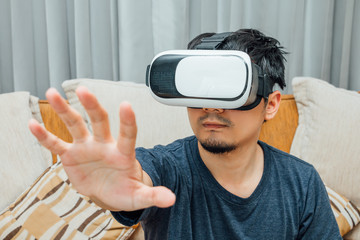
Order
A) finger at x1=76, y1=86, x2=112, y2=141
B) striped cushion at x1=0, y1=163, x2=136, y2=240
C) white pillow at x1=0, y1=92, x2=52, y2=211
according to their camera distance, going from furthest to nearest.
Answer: white pillow at x1=0, y1=92, x2=52, y2=211, striped cushion at x1=0, y1=163, x2=136, y2=240, finger at x1=76, y1=86, x2=112, y2=141

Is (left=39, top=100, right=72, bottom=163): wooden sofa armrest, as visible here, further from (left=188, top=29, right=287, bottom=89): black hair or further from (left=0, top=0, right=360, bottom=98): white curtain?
(left=188, top=29, right=287, bottom=89): black hair

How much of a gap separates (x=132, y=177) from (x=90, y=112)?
0.45 feet

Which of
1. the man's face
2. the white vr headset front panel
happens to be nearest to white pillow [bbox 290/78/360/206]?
the man's face

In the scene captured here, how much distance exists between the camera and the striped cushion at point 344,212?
129 centimetres

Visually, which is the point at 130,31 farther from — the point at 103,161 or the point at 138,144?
the point at 103,161

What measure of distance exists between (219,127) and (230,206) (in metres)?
0.21

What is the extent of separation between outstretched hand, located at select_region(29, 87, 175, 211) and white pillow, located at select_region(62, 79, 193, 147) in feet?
2.62

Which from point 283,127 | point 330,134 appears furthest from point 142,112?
point 330,134

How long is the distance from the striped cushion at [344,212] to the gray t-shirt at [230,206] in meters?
0.46

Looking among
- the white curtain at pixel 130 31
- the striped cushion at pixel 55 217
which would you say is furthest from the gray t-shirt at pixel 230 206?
the white curtain at pixel 130 31

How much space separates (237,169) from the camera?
91 centimetres

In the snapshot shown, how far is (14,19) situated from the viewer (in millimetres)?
1604

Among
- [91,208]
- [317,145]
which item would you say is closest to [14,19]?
[91,208]

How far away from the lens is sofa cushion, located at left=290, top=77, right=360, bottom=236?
1.40 meters
